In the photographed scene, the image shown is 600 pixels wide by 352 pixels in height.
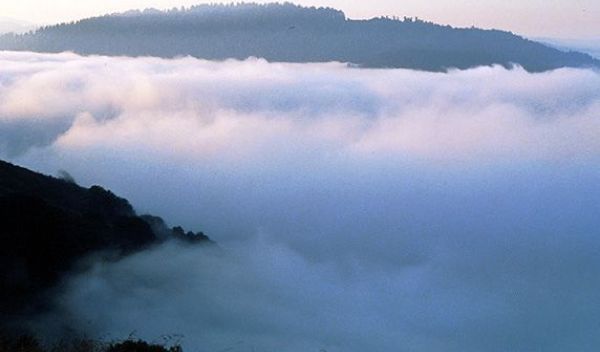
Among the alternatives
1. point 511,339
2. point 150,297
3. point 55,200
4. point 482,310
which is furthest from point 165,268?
point 482,310

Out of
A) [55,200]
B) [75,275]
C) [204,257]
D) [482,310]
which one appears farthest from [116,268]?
[482,310]

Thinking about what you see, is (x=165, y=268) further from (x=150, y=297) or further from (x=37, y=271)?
(x=37, y=271)

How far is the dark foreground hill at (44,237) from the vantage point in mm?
38500

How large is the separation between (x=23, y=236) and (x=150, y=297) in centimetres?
1102

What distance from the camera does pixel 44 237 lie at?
4391cm

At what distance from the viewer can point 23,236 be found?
41.9 meters

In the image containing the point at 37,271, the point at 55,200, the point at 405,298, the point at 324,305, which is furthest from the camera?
the point at 405,298

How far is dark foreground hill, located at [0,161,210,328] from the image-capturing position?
38500mm

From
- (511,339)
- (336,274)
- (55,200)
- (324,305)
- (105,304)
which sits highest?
(336,274)

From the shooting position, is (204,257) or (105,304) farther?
(204,257)

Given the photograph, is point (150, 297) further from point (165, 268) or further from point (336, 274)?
point (336, 274)

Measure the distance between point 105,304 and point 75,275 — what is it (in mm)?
2421

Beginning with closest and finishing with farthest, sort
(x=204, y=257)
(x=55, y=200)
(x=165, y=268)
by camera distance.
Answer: (x=165, y=268)
(x=55, y=200)
(x=204, y=257)

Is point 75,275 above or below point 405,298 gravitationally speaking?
below
